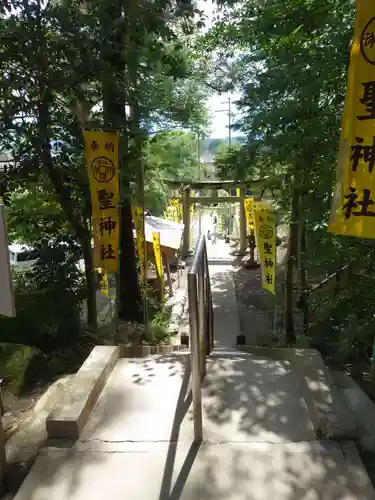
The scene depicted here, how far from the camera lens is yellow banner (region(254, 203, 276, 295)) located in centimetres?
1113

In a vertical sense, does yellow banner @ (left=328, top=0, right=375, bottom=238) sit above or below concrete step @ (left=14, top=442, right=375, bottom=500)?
above

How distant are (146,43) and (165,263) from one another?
9.64 meters

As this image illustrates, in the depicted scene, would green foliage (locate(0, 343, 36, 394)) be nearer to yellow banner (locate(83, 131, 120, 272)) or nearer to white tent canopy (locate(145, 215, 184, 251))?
yellow banner (locate(83, 131, 120, 272))

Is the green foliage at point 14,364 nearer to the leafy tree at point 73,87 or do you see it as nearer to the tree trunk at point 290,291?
the leafy tree at point 73,87

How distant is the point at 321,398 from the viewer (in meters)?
3.53

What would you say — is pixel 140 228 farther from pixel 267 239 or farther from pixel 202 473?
pixel 202 473

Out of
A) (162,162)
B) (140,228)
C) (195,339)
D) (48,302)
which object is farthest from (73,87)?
(162,162)

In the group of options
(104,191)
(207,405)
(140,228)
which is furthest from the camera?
(140,228)

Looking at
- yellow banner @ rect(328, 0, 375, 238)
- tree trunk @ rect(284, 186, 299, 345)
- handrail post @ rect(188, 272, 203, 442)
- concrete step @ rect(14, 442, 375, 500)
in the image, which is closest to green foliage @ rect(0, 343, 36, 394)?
concrete step @ rect(14, 442, 375, 500)

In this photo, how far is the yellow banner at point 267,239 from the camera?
1113 cm

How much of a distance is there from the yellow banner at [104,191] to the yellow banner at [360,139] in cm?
404

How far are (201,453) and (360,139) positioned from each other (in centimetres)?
264

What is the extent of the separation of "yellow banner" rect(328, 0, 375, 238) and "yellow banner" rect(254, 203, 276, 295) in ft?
24.8

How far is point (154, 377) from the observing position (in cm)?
433
